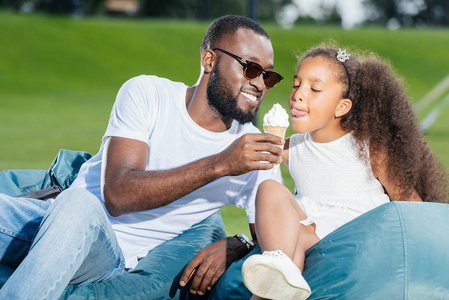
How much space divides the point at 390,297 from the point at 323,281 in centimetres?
32

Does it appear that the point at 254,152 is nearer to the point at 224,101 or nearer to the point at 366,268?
the point at 366,268

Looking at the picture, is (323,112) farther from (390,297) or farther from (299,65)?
(390,297)

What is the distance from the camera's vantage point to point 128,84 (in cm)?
378

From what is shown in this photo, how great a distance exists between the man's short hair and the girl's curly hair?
1.18 feet

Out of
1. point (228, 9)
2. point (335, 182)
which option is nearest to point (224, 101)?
point (335, 182)

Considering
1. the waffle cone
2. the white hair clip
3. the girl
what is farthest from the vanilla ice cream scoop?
the white hair clip

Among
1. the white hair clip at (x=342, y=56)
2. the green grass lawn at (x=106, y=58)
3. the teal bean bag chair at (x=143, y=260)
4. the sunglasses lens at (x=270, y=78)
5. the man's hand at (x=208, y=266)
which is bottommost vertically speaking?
the green grass lawn at (x=106, y=58)

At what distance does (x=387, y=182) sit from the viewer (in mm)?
3773

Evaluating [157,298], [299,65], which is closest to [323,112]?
[299,65]

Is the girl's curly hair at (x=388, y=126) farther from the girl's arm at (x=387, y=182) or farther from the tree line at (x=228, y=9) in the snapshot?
the tree line at (x=228, y=9)

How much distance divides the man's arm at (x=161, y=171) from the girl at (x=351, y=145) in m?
0.58

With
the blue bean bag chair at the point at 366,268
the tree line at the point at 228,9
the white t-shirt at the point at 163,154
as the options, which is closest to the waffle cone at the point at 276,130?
the white t-shirt at the point at 163,154

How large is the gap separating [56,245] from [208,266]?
91 cm

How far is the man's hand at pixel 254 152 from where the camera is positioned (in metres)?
3.07
